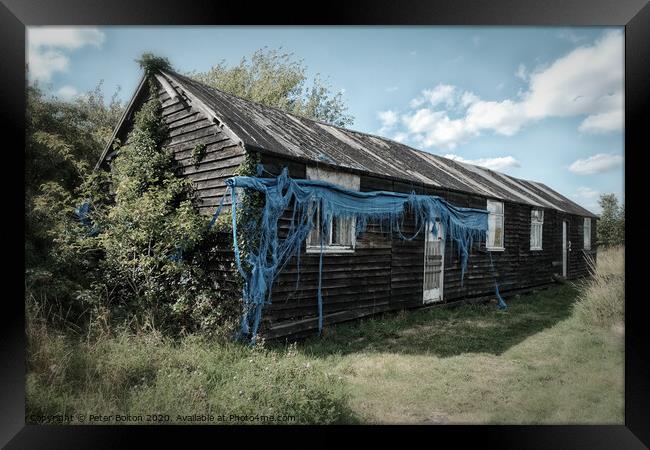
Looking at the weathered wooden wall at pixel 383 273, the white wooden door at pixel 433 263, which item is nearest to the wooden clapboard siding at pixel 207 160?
the weathered wooden wall at pixel 383 273

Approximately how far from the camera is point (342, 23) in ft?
13.7

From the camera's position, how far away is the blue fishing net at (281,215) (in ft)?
20.0

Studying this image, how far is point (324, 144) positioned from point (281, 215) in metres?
2.74

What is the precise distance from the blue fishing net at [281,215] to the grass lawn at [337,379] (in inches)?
34.1

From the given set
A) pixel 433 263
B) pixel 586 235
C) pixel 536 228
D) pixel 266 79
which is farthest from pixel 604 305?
pixel 266 79

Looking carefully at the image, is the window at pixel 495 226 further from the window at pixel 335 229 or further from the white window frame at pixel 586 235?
the white window frame at pixel 586 235

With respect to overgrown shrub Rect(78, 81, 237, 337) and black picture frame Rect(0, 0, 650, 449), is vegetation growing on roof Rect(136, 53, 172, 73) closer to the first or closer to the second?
overgrown shrub Rect(78, 81, 237, 337)

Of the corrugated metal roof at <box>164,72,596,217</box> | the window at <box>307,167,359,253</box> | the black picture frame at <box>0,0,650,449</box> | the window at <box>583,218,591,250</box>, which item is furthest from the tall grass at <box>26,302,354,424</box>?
the window at <box>583,218,591,250</box>

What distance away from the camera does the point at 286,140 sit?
7.60 m

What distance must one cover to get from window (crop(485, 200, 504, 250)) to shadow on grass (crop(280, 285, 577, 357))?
2279mm

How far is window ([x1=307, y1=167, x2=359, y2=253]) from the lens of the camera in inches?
289

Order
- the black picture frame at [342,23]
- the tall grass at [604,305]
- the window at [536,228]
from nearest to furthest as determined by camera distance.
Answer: the black picture frame at [342,23] < the tall grass at [604,305] < the window at [536,228]

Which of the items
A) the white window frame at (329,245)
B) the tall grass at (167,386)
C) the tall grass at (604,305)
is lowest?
the tall grass at (167,386)

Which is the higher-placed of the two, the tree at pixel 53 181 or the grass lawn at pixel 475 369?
the tree at pixel 53 181
